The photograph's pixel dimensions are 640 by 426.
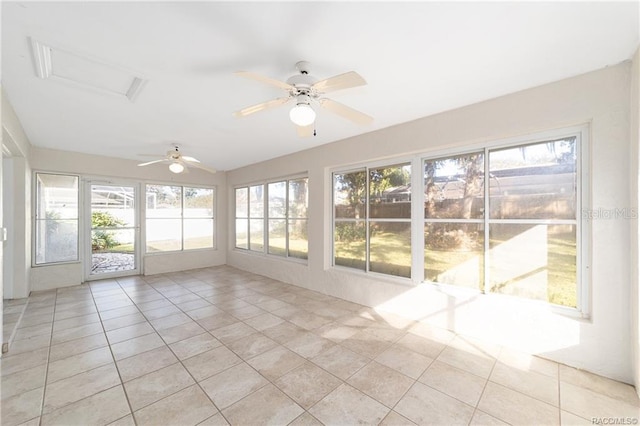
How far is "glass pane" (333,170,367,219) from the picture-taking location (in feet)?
13.3

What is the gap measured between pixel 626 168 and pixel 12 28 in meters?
4.54

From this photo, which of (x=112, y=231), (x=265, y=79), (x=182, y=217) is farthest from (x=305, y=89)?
(x=112, y=231)

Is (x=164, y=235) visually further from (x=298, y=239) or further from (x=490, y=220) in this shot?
(x=490, y=220)

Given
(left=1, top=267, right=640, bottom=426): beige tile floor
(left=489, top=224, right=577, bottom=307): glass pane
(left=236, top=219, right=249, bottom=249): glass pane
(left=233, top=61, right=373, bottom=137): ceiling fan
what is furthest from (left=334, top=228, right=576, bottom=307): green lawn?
(left=236, top=219, right=249, bottom=249): glass pane

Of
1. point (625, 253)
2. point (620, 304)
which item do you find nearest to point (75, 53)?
point (625, 253)

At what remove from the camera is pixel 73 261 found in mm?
4926

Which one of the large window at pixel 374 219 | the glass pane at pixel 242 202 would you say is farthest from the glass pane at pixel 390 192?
the glass pane at pixel 242 202

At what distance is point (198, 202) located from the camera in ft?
21.8

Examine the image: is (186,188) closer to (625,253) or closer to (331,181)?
(331,181)

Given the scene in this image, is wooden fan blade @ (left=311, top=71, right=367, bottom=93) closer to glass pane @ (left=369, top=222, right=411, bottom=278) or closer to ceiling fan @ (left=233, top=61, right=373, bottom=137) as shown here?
ceiling fan @ (left=233, top=61, right=373, bottom=137)

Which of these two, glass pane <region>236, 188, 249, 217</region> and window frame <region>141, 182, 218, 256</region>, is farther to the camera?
glass pane <region>236, 188, 249, 217</region>

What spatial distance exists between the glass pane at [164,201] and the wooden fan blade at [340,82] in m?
5.62

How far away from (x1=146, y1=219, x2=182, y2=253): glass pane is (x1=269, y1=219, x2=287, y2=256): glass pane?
2.47 metres

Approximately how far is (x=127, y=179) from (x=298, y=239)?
404 cm
